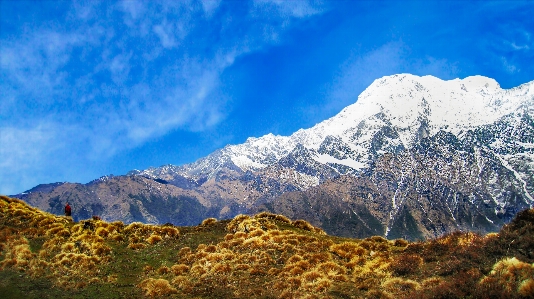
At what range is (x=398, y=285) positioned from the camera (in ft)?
85.4

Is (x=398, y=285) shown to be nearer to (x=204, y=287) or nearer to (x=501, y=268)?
(x=501, y=268)

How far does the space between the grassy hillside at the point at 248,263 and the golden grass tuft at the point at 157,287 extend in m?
0.07

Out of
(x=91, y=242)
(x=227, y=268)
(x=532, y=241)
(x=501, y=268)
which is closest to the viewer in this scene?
(x=501, y=268)

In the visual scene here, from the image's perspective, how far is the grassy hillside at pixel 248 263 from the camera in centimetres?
2478

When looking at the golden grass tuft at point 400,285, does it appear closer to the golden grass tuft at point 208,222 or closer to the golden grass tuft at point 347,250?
the golden grass tuft at point 347,250

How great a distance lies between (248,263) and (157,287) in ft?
24.7

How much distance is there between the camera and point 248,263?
109 ft

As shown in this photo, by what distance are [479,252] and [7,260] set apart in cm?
3330

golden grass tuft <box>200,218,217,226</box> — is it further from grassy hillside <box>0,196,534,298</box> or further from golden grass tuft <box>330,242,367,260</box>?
golden grass tuft <box>330,242,367,260</box>

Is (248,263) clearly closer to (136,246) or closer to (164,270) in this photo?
(164,270)

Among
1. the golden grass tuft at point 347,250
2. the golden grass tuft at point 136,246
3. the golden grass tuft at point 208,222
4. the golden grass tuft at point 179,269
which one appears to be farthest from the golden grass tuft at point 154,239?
the golden grass tuft at point 347,250

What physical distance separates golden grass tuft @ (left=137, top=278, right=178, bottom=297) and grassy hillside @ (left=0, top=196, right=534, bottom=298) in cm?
7

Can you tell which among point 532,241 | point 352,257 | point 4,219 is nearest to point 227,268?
point 352,257

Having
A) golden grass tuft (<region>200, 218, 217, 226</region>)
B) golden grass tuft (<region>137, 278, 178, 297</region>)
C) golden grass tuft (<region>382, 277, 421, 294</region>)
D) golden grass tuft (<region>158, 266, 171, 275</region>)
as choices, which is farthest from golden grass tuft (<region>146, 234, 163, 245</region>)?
golden grass tuft (<region>382, 277, 421, 294</region>)
